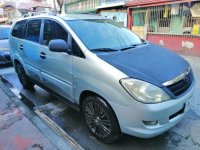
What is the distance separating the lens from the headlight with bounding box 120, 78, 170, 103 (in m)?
2.23

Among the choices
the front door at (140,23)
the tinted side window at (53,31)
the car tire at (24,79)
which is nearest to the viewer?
the tinted side window at (53,31)

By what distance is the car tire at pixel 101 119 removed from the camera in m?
2.54

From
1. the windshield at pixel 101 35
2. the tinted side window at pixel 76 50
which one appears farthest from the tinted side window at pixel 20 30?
the tinted side window at pixel 76 50

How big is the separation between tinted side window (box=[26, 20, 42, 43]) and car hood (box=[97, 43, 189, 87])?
1.86 meters

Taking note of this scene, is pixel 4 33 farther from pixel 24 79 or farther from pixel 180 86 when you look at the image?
pixel 180 86

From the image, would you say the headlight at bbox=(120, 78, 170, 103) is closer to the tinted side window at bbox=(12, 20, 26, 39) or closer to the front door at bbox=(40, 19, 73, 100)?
the front door at bbox=(40, 19, 73, 100)

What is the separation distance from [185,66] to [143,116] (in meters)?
1.18

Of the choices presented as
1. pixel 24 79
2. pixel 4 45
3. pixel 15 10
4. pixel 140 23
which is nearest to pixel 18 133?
pixel 24 79

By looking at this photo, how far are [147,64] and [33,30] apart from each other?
2.69 m

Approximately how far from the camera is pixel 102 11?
47.8ft

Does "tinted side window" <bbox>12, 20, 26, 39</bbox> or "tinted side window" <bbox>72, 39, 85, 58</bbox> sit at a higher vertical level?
"tinted side window" <bbox>12, 20, 26, 39</bbox>

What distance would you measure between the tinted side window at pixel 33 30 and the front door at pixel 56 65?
0.87ft

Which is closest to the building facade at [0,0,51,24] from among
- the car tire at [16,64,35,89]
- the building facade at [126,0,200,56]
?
the building facade at [126,0,200,56]

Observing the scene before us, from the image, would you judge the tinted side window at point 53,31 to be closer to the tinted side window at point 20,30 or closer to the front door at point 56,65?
the front door at point 56,65
